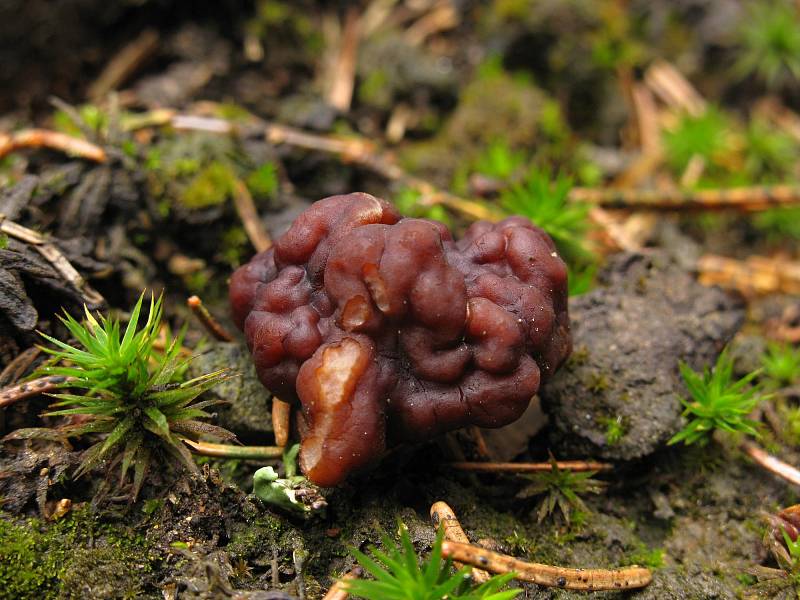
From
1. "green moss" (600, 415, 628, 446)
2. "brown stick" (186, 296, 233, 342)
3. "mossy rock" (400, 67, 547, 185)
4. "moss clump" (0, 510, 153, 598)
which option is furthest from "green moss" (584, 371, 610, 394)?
"moss clump" (0, 510, 153, 598)

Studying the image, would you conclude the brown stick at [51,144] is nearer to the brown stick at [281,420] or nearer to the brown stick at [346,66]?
the brown stick at [346,66]

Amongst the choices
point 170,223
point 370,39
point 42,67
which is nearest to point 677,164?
point 370,39

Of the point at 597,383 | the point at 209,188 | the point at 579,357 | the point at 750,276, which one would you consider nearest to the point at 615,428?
the point at 597,383

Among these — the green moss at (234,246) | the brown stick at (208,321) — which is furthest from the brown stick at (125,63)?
the brown stick at (208,321)

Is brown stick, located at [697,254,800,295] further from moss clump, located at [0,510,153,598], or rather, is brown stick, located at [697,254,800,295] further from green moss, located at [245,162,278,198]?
moss clump, located at [0,510,153,598]

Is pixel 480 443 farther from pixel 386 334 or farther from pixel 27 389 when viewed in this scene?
pixel 27 389

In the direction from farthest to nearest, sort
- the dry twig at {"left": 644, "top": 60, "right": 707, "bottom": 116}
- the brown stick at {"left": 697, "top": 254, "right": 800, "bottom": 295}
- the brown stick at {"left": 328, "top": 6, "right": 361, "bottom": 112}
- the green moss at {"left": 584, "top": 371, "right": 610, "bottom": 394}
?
the dry twig at {"left": 644, "top": 60, "right": 707, "bottom": 116} → the brown stick at {"left": 328, "top": 6, "right": 361, "bottom": 112} → the brown stick at {"left": 697, "top": 254, "right": 800, "bottom": 295} → the green moss at {"left": 584, "top": 371, "right": 610, "bottom": 394}

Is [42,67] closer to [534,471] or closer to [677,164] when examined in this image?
[534,471]
